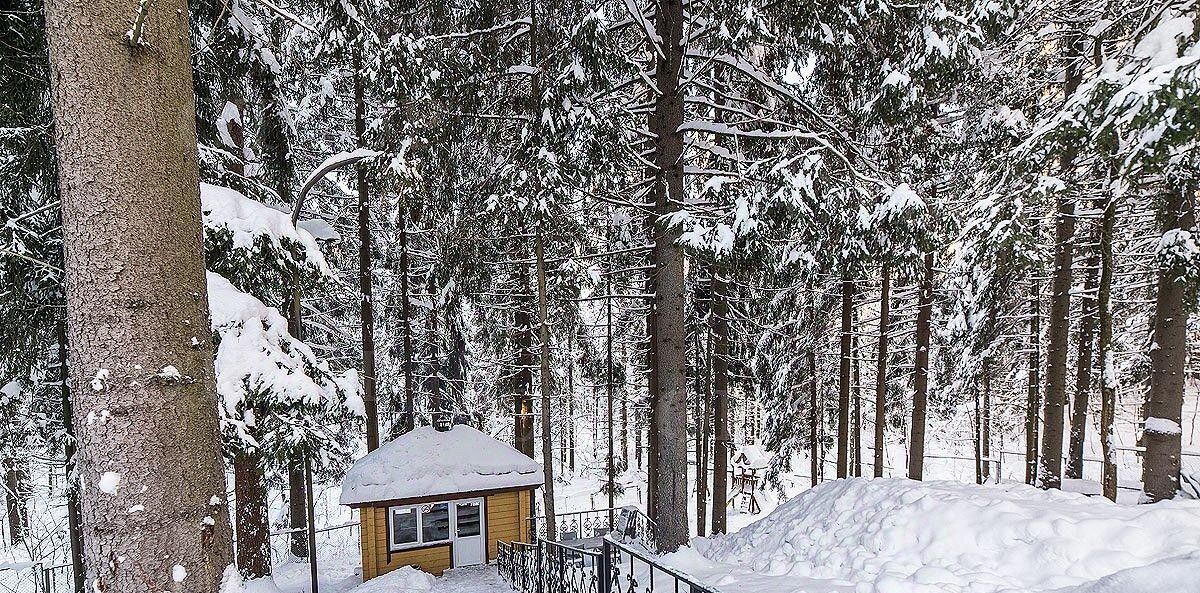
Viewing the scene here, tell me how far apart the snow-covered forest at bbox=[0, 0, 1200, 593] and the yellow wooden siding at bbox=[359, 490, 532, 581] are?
9 cm

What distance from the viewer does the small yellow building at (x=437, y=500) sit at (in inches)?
507

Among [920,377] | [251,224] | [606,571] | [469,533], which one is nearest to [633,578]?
[606,571]

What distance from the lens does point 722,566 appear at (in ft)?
24.3

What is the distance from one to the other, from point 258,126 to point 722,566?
1067cm

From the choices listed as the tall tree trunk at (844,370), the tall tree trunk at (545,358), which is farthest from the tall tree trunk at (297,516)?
the tall tree trunk at (844,370)

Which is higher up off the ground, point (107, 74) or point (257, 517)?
point (107, 74)

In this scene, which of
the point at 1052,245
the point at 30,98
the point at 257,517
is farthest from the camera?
the point at 1052,245

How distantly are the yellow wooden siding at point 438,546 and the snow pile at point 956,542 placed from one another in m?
7.18

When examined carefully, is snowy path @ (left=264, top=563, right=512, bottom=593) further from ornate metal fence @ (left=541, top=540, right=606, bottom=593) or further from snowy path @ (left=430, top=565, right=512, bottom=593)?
ornate metal fence @ (left=541, top=540, right=606, bottom=593)

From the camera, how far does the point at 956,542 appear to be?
555 centimetres

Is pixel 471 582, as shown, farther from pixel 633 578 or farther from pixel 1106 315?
pixel 1106 315

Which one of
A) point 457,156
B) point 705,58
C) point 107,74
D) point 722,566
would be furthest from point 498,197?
point 107,74

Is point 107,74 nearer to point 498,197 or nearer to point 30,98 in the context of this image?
point 30,98

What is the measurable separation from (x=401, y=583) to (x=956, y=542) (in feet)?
30.6
